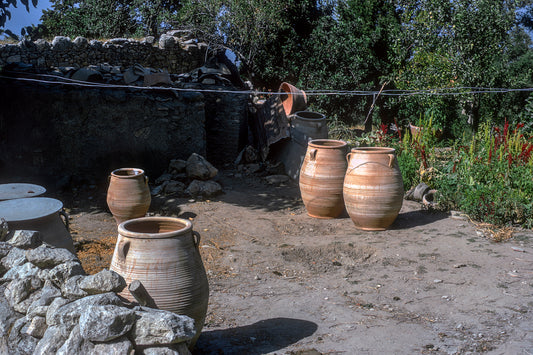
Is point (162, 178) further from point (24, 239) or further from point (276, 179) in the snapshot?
point (24, 239)

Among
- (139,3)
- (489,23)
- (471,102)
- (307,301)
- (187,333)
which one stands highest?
(139,3)

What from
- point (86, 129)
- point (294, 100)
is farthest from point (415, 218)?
point (86, 129)

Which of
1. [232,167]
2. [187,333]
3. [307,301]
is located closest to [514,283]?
[307,301]

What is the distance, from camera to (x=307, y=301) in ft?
12.2

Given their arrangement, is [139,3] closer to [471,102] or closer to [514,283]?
[471,102]

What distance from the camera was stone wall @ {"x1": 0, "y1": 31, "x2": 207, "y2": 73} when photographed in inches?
392

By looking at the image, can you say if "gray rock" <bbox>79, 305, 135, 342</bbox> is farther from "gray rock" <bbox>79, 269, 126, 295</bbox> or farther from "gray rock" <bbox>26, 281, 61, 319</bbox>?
"gray rock" <bbox>26, 281, 61, 319</bbox>

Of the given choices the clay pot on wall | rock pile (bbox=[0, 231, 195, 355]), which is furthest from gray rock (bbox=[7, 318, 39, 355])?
the clay pot on wall

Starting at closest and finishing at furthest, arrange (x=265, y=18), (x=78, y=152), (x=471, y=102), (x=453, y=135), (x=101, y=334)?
(x=101, y=334), (x=78, y=152), (x=471, y=102), (x=453, y=135), (x=265, y=18)

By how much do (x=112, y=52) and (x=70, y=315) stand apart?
10.5m

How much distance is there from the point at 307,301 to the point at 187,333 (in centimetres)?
162

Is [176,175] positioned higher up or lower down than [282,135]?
lower down

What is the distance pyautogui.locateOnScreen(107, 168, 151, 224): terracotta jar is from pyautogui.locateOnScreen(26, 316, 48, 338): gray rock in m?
3.56

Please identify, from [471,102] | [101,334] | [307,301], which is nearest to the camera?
[101,334]
